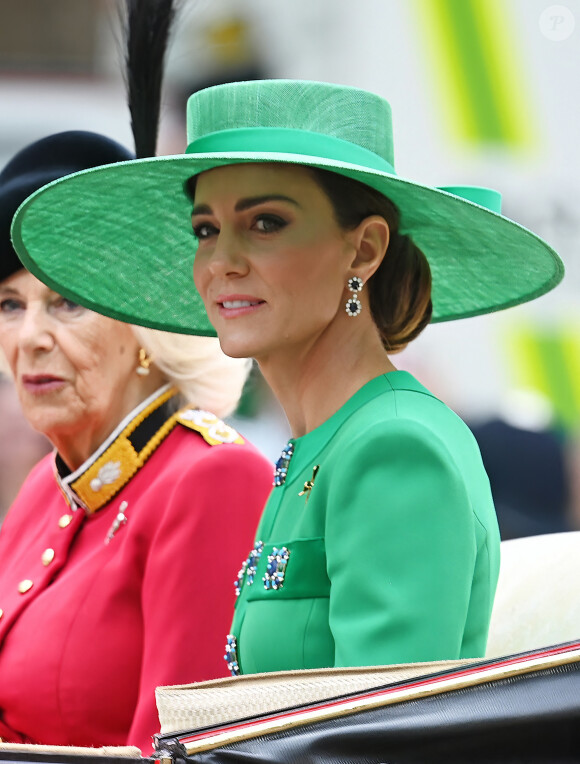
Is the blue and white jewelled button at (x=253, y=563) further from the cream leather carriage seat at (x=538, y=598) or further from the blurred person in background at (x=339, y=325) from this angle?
the cream leather carriage seat at (x=538, y=598)

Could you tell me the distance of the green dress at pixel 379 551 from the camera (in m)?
1.46

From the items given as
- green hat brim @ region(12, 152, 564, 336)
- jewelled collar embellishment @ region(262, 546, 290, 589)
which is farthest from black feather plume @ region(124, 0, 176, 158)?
jewelled collar embellishment @ region(262, 546, 290, 589)

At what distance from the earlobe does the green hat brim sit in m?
0.05

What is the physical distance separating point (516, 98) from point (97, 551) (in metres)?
3.29

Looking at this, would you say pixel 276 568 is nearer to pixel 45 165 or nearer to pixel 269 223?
pixel 269 223

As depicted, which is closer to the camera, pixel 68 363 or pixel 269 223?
pixel 269 223

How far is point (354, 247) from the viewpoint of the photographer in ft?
5.93

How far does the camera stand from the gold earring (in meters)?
2.50

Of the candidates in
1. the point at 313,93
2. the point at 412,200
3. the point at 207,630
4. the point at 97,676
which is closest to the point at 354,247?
the point at 412,200

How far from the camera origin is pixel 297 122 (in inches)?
71.1

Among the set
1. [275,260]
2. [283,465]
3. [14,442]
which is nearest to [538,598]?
[283,465]

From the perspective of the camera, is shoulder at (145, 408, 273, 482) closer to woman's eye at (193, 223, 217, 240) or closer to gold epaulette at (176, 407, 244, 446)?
gold epaulette at (176, 407, 244, 446)

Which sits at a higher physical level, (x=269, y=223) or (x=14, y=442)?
(x=269, y=223)

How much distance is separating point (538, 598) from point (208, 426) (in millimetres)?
685
